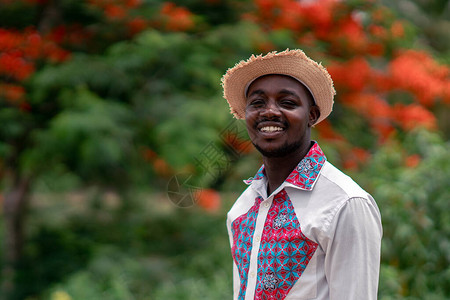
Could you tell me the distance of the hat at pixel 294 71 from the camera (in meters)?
1.58

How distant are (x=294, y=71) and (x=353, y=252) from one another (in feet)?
1.81

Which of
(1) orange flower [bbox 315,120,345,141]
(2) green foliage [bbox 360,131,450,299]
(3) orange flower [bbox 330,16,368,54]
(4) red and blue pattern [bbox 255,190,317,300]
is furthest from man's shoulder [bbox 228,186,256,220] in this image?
(3) orange flower [bbox 330,16,368,54]

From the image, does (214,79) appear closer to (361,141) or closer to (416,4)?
(361,141)

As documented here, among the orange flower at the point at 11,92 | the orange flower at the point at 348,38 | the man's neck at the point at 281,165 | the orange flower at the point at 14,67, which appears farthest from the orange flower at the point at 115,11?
the man's neck at the point at 281,165

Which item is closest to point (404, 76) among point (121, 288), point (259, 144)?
point (121, 288)

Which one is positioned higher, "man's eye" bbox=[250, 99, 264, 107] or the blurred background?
the blurred background

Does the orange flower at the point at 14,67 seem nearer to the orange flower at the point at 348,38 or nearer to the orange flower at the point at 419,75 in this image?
the orange flower at the point at 348,38

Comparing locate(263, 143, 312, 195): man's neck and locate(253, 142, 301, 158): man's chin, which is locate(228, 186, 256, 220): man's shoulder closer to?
locate(263, 143, 312, 195): man's neck

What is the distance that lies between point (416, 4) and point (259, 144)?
436 inches

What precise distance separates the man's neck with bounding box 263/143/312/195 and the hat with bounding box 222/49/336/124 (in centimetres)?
16

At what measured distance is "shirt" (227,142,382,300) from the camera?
4.53ft

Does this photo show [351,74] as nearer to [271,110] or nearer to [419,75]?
[419,75]

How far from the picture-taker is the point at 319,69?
159cm

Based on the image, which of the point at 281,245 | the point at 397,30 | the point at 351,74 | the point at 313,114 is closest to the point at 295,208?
the point at 281,245
